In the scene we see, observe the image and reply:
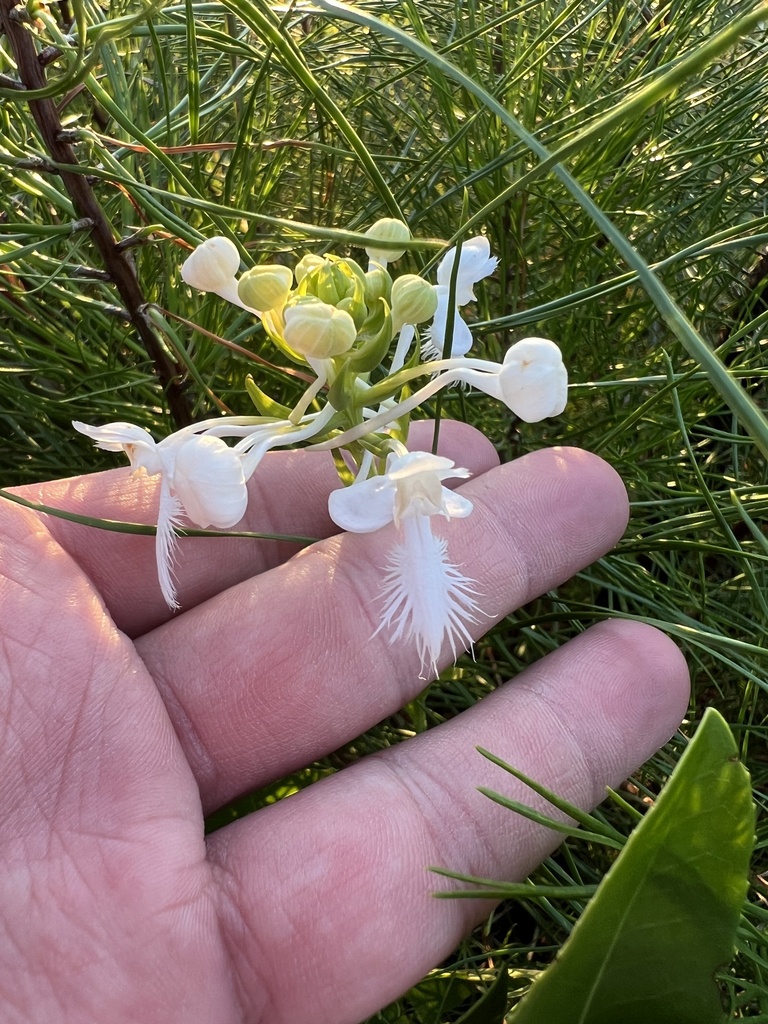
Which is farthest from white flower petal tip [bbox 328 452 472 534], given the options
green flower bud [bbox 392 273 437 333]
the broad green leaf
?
the broad green leaf

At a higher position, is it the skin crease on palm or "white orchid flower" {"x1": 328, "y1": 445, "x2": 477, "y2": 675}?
"white orchid flower" {"x1": 328, "y1": 445, "x2": 477, "y2": 675}

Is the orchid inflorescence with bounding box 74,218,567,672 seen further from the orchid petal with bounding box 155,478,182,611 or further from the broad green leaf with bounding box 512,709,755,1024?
the broad green leaf with bounding box 512,709,755,1024

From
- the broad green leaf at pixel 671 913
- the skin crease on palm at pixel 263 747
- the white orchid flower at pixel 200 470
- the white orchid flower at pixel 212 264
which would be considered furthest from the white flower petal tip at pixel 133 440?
the broad green leaf at pixel 671 913

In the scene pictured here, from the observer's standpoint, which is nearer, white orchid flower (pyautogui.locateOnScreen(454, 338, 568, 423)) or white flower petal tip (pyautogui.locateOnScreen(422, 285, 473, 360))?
white orchid flower (pyautogui.locateOnScreen(454, 338, 568, 423))

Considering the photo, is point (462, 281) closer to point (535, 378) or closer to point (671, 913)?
point (535, 378)

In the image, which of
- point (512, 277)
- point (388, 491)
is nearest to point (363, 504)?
point (388, 491)
